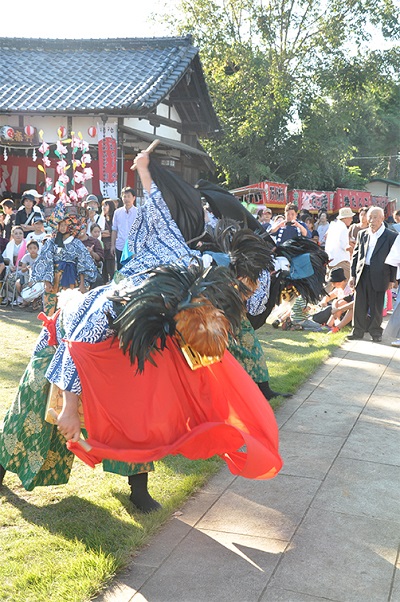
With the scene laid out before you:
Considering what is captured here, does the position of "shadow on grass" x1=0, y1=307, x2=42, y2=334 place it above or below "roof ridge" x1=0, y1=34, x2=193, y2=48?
below

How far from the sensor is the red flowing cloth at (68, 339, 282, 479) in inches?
121

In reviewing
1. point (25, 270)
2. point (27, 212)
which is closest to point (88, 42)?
point (27, 212)

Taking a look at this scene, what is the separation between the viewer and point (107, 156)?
14.5 metres

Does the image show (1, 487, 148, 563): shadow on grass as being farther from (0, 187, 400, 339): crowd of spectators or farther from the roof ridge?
the roof ridge

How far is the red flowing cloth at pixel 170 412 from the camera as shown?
3084 millimetres

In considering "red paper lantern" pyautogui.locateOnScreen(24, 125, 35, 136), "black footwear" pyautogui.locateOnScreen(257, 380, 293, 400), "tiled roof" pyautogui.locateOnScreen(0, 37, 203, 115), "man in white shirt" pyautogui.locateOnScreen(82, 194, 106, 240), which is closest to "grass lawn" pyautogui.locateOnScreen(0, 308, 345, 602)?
"black footwear" pyautogui.locateOnScreen(257, 380, 293, 400)

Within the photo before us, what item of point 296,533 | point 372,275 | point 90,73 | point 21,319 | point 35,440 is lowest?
point 21,319

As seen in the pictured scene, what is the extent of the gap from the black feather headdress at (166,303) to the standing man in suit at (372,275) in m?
6.72

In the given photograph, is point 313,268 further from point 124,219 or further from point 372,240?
point 124,219

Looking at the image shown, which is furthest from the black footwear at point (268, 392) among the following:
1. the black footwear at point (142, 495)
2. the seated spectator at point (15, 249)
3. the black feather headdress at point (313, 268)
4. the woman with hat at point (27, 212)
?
the woman with hat at point (27, 212)

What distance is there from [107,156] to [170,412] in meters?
12.0

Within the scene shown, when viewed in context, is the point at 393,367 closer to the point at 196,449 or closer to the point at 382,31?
the point at 196,449

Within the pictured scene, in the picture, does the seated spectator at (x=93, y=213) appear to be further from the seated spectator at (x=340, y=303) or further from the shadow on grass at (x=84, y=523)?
the shadow on grass at (x=84, y=523)

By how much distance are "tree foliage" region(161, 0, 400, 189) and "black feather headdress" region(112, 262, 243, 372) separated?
22.2 m
